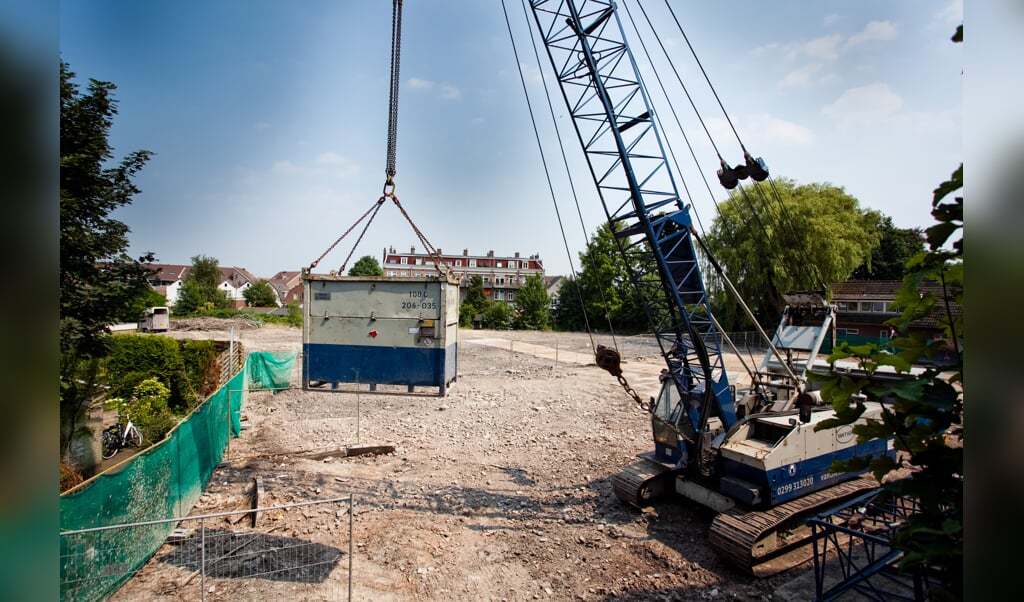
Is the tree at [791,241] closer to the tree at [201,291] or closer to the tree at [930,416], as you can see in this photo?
the tree at [930,416]

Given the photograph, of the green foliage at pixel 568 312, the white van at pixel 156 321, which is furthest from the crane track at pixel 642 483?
the green foliage at pixel 568 312

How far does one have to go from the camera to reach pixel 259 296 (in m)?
69.3

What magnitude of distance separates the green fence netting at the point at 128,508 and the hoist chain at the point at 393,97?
522 cm

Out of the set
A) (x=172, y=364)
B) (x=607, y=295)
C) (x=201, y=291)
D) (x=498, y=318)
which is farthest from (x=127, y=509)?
(x=201, y=291)

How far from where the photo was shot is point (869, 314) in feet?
105

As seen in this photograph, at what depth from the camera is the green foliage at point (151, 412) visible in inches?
504

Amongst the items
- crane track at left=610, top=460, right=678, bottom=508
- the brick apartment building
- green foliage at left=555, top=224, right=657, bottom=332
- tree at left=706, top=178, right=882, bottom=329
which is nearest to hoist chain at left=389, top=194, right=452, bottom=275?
crane track at left=610, top=460, right=678, bottom=508

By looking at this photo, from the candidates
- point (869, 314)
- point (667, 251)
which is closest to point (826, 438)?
point (667, 251)

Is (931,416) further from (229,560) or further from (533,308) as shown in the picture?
(533,308)

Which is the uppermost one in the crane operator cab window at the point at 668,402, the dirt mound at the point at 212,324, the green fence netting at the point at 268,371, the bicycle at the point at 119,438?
the dirt mound at the point at 212,324

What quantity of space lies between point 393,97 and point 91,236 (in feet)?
16.7

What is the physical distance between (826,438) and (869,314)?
28573 millimetres
